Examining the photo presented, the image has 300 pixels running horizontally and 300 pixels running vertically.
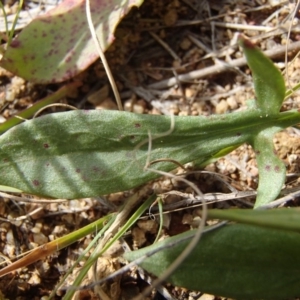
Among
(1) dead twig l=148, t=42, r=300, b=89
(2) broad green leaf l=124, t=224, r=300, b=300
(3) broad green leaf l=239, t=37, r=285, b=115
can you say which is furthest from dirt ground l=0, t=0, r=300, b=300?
(2) broad green leaf l=124, t=224, r=300, b=300

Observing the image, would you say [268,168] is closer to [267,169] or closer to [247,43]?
[267,169]

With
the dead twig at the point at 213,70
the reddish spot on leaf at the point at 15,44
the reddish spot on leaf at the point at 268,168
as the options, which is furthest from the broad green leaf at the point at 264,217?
the reddish spot on leaf at the point at 15,44

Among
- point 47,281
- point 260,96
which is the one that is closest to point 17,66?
point 47,281

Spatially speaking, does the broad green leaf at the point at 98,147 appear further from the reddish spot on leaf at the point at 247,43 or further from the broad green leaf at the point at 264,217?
the broad green leaf at the point at 264,217

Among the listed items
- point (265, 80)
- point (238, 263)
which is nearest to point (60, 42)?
point (265, 80)

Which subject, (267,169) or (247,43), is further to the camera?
(267,169)

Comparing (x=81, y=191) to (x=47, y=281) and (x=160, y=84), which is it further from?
(x=160, y=84)

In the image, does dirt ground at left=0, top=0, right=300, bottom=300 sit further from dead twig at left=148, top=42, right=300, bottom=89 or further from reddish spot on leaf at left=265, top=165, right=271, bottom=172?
reddish spot on leaf at left=265, top=165, right=271, bottom=172
